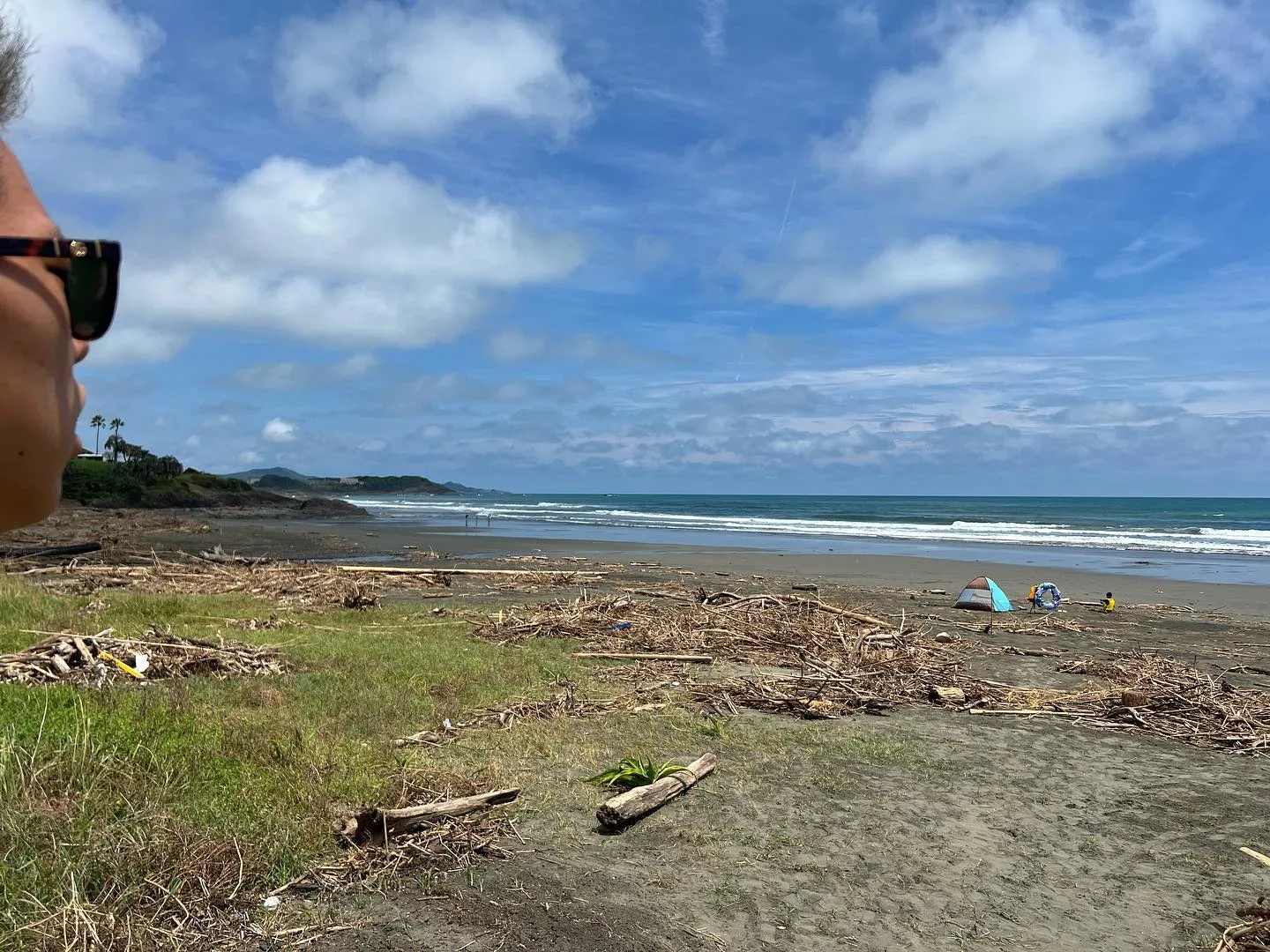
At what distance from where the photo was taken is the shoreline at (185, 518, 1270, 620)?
23359mm

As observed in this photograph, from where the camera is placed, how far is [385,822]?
5.41 m

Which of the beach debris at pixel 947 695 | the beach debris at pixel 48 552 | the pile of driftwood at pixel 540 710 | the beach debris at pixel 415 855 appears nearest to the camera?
the beach debris at pixel 415 855

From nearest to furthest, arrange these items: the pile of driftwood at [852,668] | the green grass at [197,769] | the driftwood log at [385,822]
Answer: the green grass at [197,769] → the driftwood log at [385,822] → the pile of driftwood at [852,668]

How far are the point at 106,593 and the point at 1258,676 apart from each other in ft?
60.8

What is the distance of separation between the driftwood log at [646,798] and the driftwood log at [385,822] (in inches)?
41.0

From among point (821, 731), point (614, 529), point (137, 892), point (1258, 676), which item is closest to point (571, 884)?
point (137, 892)

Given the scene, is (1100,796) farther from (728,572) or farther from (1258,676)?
(728,572)

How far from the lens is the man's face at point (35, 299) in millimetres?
952

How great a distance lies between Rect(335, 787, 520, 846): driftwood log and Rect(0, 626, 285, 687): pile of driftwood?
4.37 m

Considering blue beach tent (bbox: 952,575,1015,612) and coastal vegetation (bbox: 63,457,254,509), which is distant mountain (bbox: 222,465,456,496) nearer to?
coastal vegetation (bbox: 63,457,254,509)

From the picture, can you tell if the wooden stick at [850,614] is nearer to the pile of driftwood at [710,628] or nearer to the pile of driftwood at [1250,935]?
the pile of driftwood at [710,628]

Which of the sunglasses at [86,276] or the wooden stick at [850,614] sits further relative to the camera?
the wooden stick at [850,614]

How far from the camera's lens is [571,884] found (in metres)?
5.23

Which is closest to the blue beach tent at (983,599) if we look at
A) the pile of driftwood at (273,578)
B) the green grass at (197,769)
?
the pile of driftwood at (273,578)
